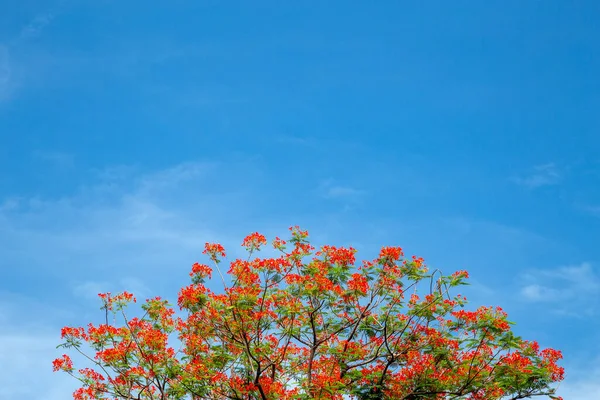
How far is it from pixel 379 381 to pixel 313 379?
128 centimetres

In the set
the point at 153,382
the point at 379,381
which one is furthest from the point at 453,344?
the point at 153,382

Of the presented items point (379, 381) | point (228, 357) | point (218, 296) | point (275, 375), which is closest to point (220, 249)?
point (218, 296)

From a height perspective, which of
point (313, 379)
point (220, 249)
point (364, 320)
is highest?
point (220, 249)

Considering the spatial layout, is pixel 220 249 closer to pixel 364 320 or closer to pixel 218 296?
pixel 218 296

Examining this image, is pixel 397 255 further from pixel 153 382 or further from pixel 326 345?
pixel 153 382

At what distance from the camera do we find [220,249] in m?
12.9

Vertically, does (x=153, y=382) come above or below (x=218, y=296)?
below

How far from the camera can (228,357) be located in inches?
516

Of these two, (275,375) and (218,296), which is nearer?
(218,296)

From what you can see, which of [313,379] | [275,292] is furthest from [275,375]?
[275,292]

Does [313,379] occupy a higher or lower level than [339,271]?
lower

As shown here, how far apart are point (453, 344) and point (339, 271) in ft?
8.42

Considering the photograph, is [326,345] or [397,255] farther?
[326,345]

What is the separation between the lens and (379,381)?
13.2 m
